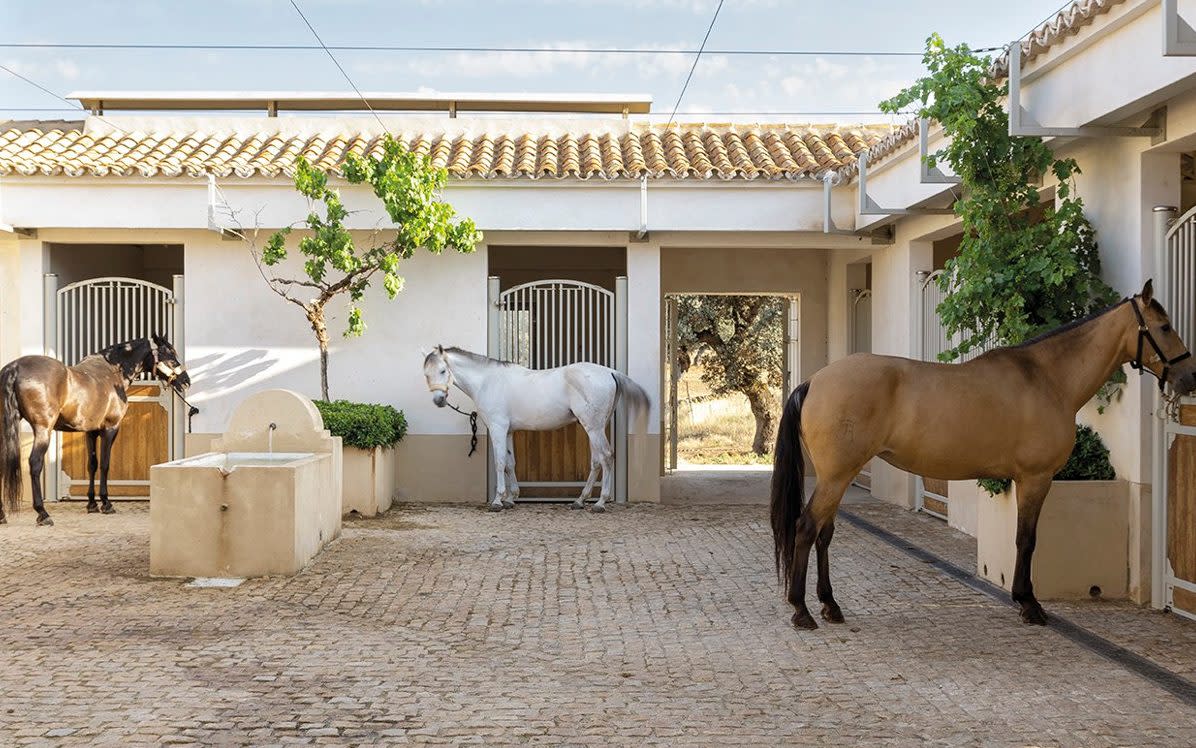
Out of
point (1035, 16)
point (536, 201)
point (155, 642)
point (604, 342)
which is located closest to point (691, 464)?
point (604, 342)

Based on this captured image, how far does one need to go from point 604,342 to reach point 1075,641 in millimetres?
8476

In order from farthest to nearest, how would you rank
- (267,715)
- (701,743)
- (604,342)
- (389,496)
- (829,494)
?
(604,342) → (389,496) → (829,494) → (267,715) → (701,743)

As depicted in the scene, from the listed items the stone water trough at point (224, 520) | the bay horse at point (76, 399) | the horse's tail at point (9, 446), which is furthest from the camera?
the bay horse at point (76, 399)

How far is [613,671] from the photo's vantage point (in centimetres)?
588

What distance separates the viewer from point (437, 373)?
41.1 ft

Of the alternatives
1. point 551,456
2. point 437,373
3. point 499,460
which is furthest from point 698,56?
point 499,460

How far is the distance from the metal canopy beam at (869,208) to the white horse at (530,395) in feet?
10.5

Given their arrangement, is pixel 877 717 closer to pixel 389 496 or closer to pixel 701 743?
pixel 701 743

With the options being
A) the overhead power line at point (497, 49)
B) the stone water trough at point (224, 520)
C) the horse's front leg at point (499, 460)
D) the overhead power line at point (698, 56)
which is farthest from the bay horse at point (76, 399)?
the overhead power line at point (698, 56)

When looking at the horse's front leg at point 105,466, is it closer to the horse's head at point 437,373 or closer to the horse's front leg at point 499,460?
the horse's head at point 437,373

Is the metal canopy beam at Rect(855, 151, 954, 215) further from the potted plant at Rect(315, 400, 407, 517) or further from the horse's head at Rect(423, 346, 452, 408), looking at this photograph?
the potted plant at Rect(315, 400, 407, 517)

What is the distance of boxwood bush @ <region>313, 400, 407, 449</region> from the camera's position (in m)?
11.6

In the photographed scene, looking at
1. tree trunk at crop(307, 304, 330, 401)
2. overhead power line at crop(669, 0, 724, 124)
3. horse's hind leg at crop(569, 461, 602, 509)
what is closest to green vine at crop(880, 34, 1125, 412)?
overhead power line at crop(669, 0, 724, 124)

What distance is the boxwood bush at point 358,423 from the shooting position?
11.6 metres
